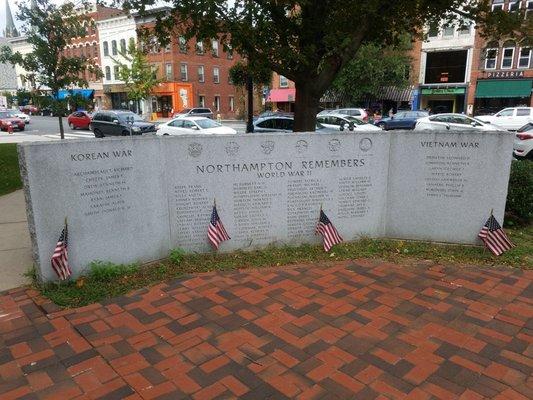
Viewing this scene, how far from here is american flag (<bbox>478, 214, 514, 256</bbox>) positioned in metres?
5.61

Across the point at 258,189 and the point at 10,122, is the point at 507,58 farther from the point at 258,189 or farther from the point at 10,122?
the point at 10,122

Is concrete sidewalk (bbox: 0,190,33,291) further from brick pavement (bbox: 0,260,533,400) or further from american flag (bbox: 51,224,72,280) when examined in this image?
american flag (bbox: 51,224,72,280)

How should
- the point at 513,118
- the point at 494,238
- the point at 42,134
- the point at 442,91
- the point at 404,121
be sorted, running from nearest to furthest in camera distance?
the point at 494,238 → the point at 513,118 → the point at 404,121 → the point at 42,134 → the point at 442,91

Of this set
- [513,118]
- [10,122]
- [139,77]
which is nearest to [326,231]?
[513,118]

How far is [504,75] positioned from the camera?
35094 mm

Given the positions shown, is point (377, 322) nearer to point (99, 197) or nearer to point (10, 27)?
point (99, 197)

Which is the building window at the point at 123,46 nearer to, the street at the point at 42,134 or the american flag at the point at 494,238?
the street at the point at 42,134

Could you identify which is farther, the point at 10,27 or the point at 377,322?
the point at 10,27

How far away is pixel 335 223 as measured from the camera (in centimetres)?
605

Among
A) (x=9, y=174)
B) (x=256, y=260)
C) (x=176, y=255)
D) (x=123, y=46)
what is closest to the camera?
(x=176, y=255)

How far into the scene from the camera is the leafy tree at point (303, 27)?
7.43 meters

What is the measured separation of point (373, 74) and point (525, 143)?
78.3ft

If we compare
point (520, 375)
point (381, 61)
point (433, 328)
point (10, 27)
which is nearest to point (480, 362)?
point (520, 375)

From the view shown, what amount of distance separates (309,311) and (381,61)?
116 feet
